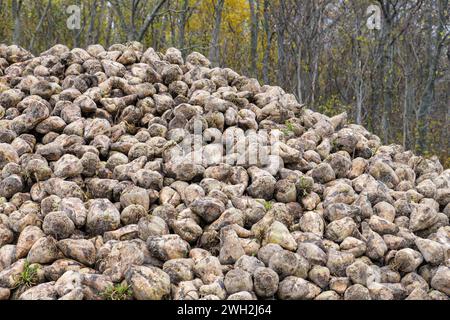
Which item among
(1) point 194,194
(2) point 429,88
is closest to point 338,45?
(2) point 429,88

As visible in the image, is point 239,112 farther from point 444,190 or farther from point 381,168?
point 444,190

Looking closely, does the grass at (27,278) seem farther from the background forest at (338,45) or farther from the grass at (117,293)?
the background forest at (338,45)

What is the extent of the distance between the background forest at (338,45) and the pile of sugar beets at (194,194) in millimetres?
5871

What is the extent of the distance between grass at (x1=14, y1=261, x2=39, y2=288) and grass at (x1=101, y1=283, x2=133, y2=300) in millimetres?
524

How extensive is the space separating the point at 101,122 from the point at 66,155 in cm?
61

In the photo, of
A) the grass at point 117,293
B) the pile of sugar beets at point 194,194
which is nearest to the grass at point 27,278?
the pile of sugar beets at point 194,194

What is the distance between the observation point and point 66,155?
4586 mm

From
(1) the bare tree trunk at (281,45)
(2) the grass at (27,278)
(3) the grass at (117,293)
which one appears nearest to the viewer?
(3) the grass at (117,293)

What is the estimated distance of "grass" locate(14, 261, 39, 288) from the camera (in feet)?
11.6

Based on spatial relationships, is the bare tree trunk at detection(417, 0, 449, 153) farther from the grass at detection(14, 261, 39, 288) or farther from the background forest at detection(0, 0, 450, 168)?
the grass at detection(14, 261, 39, 288)

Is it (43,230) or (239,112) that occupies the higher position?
(239,112)

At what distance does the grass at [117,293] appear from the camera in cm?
342

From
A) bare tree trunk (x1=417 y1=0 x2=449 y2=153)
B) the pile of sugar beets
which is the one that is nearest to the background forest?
bare tree trunk (x1=417 y1=0 x2=449 y2=153)

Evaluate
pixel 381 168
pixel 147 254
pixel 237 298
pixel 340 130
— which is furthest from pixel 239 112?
pixel 237 298
